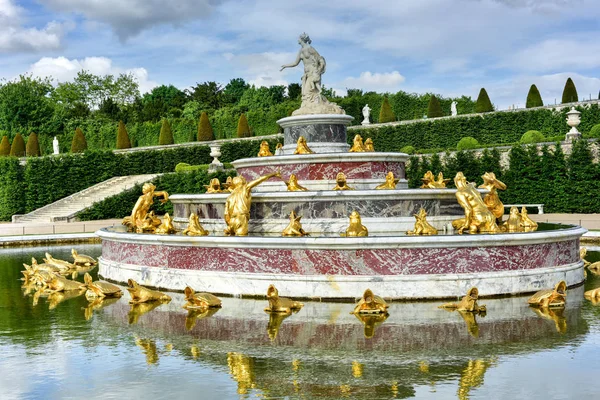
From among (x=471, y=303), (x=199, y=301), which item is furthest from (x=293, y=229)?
(x=471, y=303)

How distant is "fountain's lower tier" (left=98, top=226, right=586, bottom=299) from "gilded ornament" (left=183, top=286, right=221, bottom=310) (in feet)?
2.83

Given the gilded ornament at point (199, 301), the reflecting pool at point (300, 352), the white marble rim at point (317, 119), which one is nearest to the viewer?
the reflecting pool at point (300, 352)

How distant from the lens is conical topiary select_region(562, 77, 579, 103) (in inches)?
1805

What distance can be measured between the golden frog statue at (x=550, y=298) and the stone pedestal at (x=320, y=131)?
11.0 m

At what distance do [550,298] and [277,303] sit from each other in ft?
13.6

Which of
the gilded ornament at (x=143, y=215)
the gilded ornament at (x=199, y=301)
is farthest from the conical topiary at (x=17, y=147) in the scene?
the gilded ornament at (x=199, y=301)

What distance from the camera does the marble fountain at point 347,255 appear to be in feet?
37.5

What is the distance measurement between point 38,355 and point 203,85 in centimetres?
6920

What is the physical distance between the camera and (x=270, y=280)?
465 inches

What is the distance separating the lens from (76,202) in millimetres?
42062

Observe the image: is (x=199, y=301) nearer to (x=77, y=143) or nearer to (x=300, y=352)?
(x=300, y=352)

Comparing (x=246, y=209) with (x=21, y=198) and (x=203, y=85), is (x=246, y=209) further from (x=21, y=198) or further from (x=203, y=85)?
(x=203, y=85)

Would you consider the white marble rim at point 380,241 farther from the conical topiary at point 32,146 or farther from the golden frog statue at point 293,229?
the conical topiary at point 32,146

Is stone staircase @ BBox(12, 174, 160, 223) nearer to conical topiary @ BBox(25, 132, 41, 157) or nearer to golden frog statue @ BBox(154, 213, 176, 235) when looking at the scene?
conical topiary @ BBox(25, 132, 41, 157)
